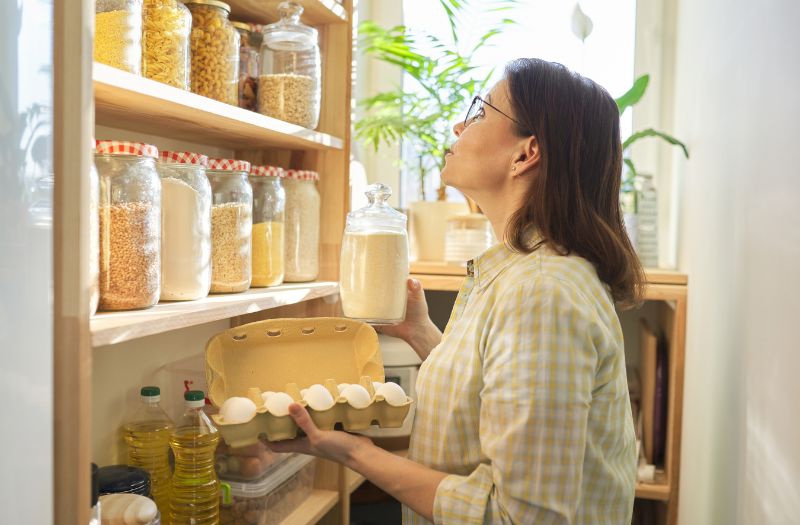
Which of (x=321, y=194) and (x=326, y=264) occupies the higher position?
(x=321, y=194)

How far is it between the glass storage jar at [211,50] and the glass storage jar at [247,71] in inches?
4.5

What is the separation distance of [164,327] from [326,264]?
0.66m

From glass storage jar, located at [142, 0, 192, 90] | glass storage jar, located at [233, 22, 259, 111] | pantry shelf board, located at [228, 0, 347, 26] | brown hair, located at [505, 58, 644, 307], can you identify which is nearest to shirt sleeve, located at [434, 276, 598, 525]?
brown hair, located at [505, 58, 644, 307]

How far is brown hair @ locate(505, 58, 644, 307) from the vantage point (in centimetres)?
110

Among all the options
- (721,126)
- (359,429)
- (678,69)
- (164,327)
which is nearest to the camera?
(164,327)

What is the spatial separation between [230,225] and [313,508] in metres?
0.67

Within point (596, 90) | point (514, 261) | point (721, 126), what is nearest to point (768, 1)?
point (596, 90)

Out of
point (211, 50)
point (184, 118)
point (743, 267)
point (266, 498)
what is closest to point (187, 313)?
point (184, 118)

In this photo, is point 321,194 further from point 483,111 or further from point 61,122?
point 61,122

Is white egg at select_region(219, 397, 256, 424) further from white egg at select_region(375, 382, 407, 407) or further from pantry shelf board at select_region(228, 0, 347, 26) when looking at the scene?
pantry shelf board at select_region(228, 0, 347, 26)

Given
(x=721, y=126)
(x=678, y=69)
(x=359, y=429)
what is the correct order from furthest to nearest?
1. (x=678, y=69)
2. (x=721, y=126)
3. (x=359, y=429)

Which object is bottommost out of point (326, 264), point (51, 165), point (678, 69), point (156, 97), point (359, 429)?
point (359, 429)

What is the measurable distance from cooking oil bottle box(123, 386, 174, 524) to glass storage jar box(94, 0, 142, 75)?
1.97 ft

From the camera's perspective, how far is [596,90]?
45.9 inches
